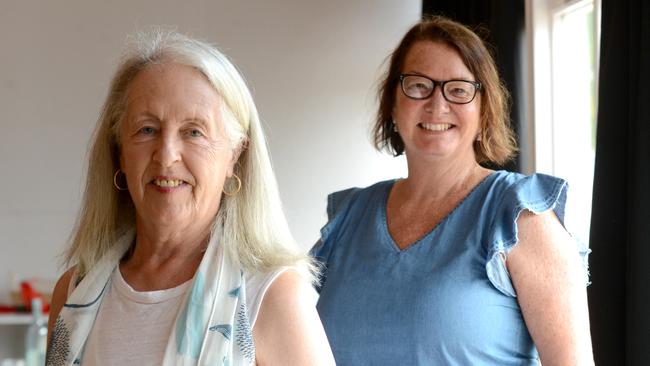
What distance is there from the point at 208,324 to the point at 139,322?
13 cm

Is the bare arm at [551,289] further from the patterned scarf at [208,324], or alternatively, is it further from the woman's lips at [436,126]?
the patterned scarf at [208,324]

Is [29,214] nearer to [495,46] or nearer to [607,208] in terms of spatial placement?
[495,46]

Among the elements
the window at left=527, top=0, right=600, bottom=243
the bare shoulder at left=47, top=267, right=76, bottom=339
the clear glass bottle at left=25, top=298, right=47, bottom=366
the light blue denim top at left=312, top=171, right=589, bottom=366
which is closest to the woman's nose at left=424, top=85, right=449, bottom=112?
the light blue denim top at left=312, top=171, right=589, bottom=366

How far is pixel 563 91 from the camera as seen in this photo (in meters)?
3.81

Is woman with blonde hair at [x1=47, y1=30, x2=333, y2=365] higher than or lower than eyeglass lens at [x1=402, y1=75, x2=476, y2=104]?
lower

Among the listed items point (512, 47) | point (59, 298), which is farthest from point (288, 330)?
point (512, 47)

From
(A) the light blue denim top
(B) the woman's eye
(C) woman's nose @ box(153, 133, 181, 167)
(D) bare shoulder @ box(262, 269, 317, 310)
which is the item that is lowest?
(A) the light blue denim top

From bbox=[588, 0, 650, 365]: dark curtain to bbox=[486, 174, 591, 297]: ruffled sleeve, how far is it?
1.98 ft

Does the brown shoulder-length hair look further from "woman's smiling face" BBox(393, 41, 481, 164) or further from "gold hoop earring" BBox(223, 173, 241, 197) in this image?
"gold hoop earring" BBox(223, 173, 241, 197)

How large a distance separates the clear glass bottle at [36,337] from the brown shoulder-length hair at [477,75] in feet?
10.5

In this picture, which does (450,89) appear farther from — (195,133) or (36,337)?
(36,337)

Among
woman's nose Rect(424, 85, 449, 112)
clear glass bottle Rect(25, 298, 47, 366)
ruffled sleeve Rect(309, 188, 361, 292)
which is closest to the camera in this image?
woman's nose Rect(424, 85, 449, 112)

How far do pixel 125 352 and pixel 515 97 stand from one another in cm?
256

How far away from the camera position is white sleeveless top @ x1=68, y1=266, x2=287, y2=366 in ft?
4.57
